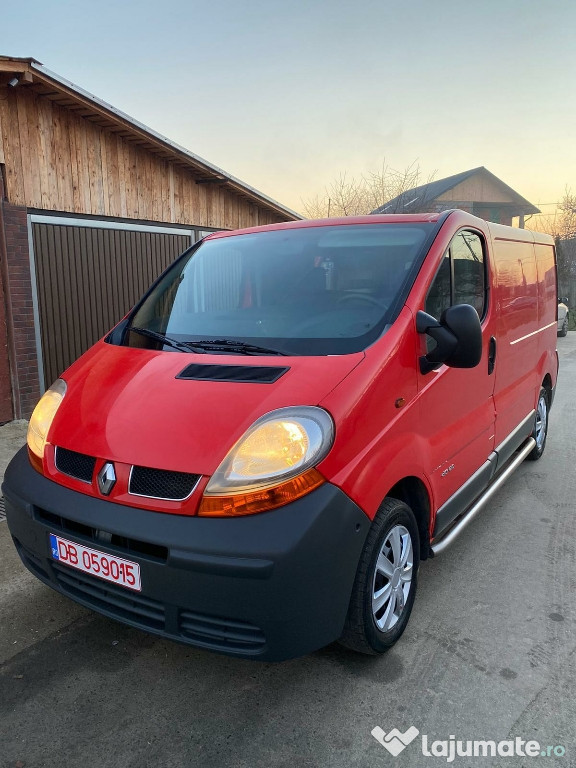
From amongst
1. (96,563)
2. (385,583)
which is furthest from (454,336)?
(96,563)

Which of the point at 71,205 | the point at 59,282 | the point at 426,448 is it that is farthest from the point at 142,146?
the point at 426,448

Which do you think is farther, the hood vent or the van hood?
the hood vent

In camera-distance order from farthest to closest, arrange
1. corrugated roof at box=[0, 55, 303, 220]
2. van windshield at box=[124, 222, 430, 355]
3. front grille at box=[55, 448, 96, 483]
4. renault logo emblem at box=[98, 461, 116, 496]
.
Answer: corrugated roof at box=[0, 55, 303, 220] → van windshield at box=[124, 222, 430, 355] → front grille at box=[55, 448, 96, 483] → renault logo emblem at box=[98, 461, 116, 496]

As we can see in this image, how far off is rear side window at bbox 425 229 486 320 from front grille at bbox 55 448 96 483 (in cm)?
171

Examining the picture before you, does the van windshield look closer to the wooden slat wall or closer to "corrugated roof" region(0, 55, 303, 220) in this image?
"corrugated roof" region(0, 55, 303, 220)

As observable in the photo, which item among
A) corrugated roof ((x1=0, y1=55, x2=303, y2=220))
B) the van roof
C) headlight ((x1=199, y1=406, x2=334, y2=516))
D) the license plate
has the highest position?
corrugated roof ((x1=0, y1=55, x2=303, y2=220))

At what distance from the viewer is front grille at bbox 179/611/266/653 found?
1.97 m

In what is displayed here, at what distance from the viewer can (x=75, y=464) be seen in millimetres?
2293

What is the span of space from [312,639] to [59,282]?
5.99 m

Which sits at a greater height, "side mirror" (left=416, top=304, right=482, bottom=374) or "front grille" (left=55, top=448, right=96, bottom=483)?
"side mirror" (left=416, top=304, right=482, bottom=374)

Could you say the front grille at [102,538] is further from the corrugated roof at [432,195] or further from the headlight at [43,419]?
the corrugated roof at [432,195]

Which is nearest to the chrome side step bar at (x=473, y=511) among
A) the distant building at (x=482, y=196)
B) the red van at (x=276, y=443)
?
the red van at (x=276, y=443)

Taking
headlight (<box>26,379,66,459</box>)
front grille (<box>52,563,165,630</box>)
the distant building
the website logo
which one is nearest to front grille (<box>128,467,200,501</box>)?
front grille (<box>52,563,165,630</box>)

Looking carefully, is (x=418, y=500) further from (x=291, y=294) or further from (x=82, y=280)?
(x=82, y=280)
